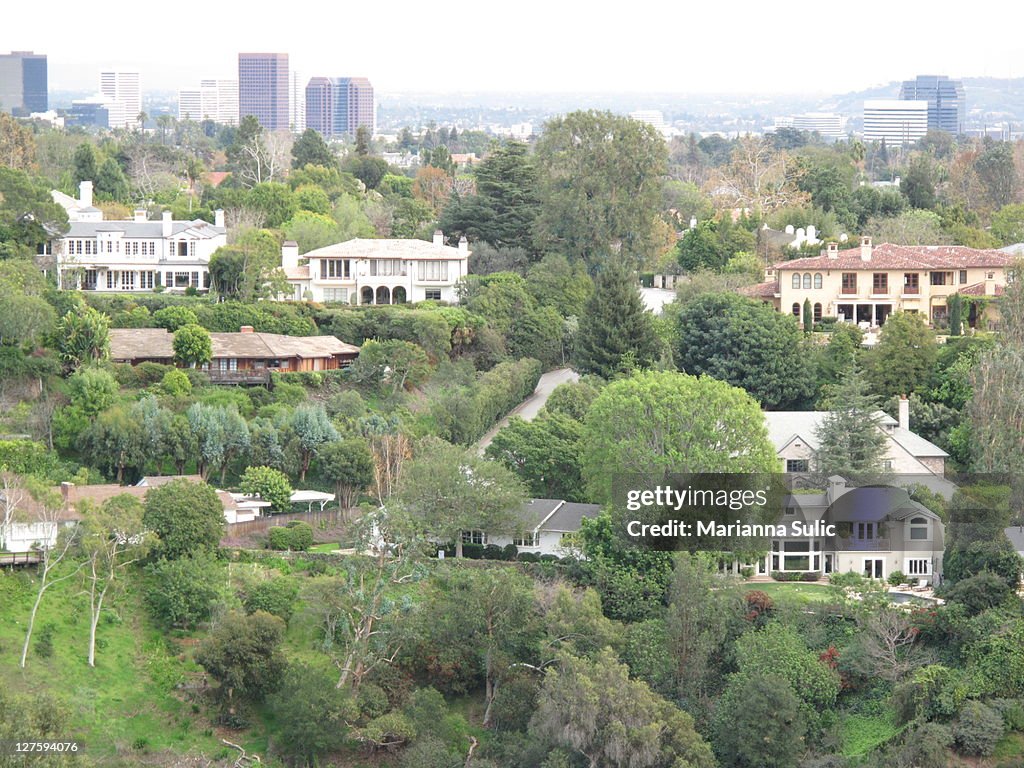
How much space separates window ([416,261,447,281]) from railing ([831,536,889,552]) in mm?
23138

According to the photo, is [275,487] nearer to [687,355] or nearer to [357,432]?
[357,432]

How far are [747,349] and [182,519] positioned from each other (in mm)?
18016

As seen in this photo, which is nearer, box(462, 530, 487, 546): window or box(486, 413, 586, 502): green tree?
box(462, 530, 487, 546): window

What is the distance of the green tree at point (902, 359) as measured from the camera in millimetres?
51594

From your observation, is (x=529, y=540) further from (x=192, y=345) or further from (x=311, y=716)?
(x=192, y=345)

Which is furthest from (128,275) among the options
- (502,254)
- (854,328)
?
(854,328)

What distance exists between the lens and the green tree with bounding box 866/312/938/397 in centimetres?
5159

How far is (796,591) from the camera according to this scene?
40750 millimetres

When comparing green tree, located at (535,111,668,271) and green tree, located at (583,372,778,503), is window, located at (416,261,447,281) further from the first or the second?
green tree, located at (583,372,778,503)

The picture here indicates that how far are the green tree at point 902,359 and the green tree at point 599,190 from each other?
518 inches

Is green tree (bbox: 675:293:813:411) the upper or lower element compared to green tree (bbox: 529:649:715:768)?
upper

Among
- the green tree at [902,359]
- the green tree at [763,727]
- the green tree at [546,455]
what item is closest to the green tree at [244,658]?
the green tree at [763,727]

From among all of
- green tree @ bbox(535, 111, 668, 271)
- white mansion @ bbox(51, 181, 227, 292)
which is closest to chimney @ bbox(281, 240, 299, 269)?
white mansion @ bbox(51, 181, 227, 292)

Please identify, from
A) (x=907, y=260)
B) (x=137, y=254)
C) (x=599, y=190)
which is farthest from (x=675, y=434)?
(x=137, y=254)
